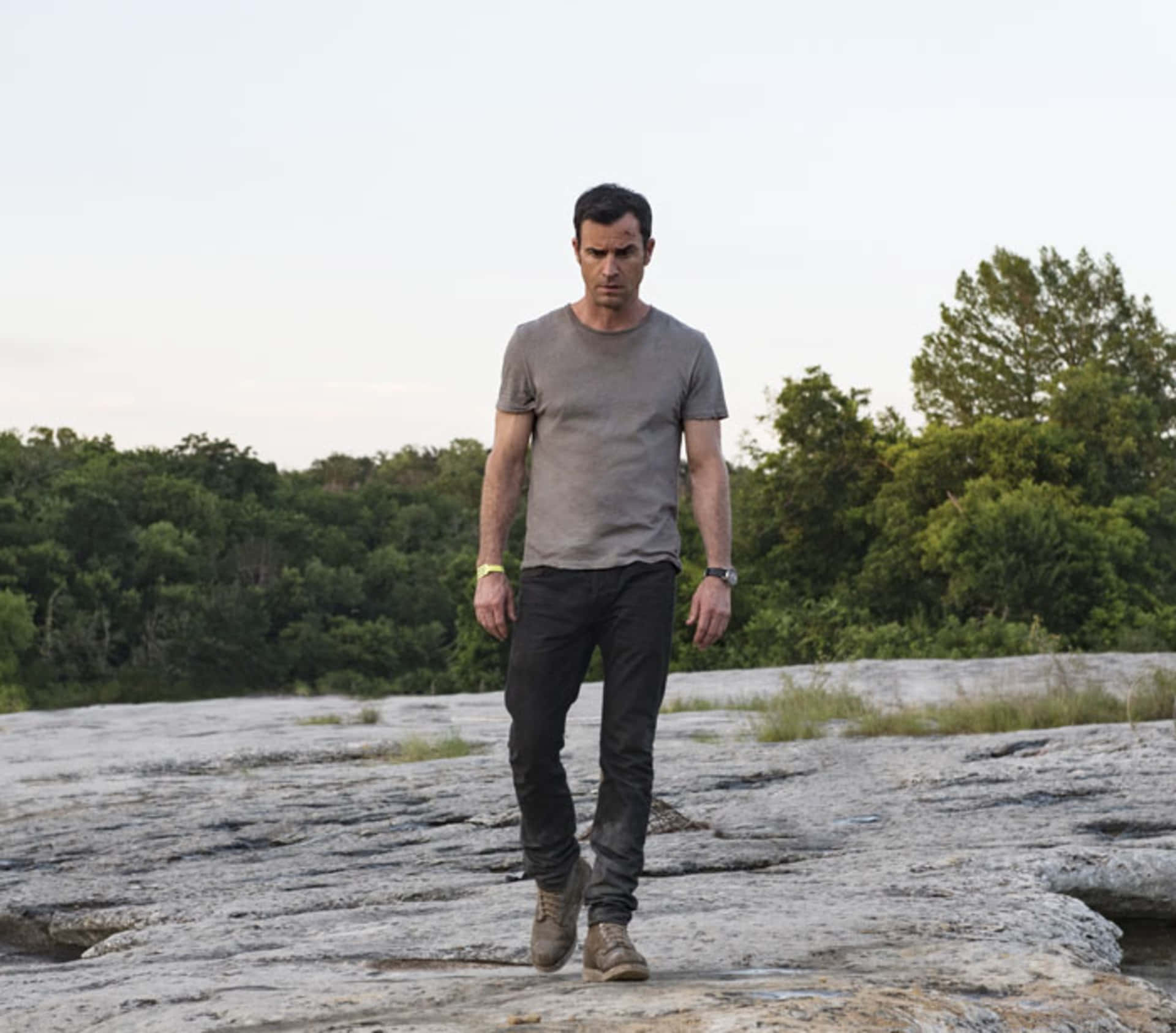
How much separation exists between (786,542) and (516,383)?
119 ft

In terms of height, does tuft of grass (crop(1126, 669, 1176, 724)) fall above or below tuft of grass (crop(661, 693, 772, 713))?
above

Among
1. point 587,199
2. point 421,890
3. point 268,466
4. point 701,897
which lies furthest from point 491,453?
point 268,466

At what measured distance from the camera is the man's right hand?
13.6 feet

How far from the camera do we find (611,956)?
12.4 ft

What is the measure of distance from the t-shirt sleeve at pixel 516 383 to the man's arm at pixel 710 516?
41 centimetres

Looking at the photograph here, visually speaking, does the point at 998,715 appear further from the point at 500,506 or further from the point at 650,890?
the point at 500,506

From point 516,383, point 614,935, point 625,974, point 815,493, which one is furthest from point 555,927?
point 815,493

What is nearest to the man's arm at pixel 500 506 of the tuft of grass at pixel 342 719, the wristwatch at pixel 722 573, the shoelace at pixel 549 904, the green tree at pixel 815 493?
the wristwatch at pixel 722 573

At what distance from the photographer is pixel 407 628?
50844 millimetres

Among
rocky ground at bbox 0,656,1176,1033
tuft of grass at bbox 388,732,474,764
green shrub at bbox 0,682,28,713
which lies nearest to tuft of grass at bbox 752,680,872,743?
rocky ground at bbox 0,656,1176,1033

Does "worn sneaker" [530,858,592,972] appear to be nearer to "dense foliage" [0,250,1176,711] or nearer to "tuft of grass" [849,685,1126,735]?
"tuft of grass" [849,685,1126,735]

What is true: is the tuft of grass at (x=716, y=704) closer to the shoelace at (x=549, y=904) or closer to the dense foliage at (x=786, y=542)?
the dense foliage at (x=786, y=542)

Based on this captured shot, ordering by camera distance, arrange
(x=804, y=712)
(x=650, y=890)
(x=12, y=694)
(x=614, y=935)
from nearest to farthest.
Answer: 1. (x=614, y=935)
2. (x=650, y=890)
3. (x=804, y=712)
4. (x=12, y=694)

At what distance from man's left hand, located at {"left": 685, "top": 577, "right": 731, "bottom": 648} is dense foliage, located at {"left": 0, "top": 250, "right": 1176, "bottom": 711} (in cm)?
1783
